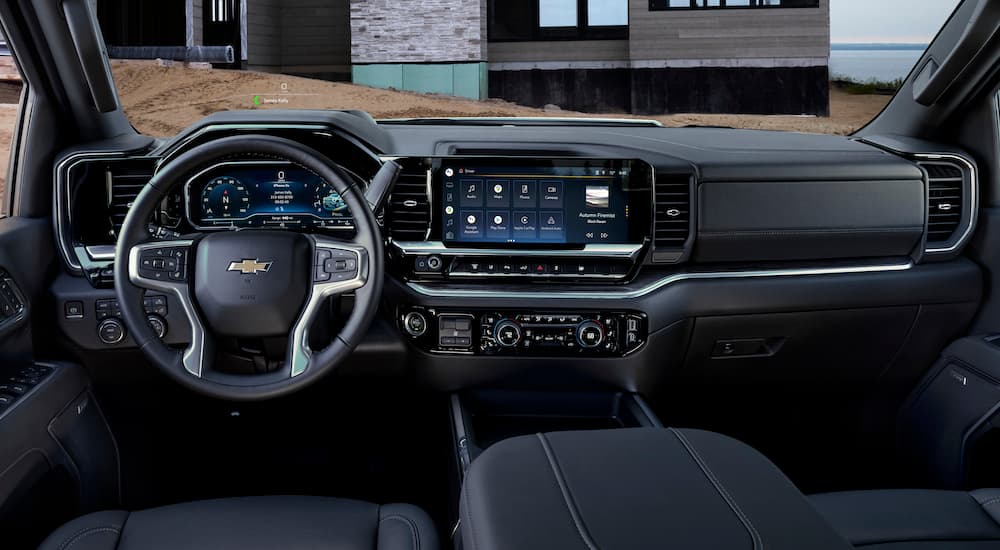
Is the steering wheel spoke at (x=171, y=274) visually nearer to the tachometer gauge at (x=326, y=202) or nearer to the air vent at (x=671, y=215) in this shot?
the tachometer gauge at (x=326, y=202)

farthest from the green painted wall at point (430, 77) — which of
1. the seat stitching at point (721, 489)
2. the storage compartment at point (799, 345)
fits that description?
the seat stitching at point (721, 489)

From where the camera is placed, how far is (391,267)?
98.3 inches

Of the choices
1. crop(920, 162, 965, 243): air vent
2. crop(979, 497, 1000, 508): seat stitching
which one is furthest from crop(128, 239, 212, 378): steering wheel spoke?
crop(920, 162, 965, 243): air vent

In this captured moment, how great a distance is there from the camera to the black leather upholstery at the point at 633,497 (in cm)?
129

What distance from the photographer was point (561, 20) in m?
13.2

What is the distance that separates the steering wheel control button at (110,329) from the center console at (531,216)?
727mm

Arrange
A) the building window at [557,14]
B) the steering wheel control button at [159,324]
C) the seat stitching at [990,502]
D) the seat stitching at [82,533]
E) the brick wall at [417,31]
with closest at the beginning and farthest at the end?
the seat stitching at [82,533] → the seat stitching at [990,502] → the steering wheel control button at [159,324] → the building window at [557,14] → the brick wall at [417,31]

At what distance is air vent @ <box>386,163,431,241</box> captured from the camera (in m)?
2.43

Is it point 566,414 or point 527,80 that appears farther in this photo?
point 527,80

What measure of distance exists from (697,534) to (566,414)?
1.32 m

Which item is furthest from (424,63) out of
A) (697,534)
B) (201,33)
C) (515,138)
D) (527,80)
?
(697,534)

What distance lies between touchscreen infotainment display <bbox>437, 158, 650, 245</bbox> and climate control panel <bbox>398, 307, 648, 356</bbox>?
7.8 inches

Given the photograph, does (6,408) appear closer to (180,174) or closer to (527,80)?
(180,174)

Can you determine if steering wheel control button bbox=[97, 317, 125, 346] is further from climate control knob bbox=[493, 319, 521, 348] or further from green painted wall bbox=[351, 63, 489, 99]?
green painted wall bbox=[351, 63, 489, 99]
